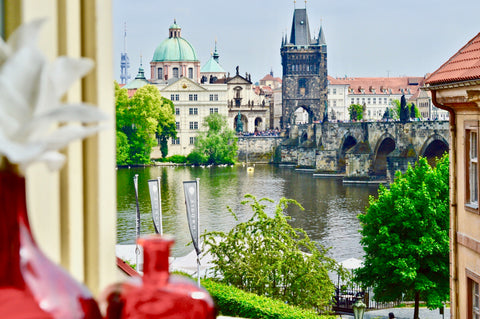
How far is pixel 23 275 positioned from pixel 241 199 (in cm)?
3033

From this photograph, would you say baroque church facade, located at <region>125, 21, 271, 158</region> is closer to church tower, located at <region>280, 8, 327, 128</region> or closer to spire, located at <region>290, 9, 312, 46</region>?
church tower, located at <region>280, 8, 327, 128</region>

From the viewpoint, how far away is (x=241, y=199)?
30891 mm

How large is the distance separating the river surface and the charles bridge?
1745mm

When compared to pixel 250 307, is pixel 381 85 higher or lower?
higher

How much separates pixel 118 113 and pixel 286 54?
24.6m

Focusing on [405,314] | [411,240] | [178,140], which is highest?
[178,140]

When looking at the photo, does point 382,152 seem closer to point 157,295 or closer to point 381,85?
point 381,85

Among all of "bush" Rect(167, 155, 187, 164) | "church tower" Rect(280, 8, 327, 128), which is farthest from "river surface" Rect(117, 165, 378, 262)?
"church tower" Rect(280, 8, 327, 128)

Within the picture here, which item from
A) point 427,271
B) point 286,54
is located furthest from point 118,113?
point 427,271

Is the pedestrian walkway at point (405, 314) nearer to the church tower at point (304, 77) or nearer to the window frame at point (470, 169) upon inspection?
the window frame at point (470, 169)

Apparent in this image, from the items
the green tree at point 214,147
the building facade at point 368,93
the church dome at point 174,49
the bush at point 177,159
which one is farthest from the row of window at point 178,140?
the building facade at point 368,93

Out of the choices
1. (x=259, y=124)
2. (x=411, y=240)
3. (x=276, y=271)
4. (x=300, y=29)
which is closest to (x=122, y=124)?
(x=259, y=124)

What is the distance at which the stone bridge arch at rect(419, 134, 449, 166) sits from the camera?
39312mm

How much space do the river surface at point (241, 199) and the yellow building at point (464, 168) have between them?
888 cm
